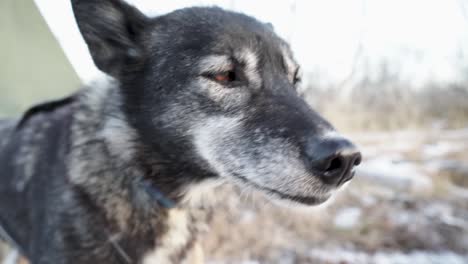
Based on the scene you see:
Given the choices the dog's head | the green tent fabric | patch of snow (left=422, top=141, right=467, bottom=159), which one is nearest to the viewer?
the dog's head

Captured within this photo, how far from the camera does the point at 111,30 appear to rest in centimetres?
198

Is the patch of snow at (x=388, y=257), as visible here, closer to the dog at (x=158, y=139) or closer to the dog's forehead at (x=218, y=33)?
the dog at (x=158, y=139)

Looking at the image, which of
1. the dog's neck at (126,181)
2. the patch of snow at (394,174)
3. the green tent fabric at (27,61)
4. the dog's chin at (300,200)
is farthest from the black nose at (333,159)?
the green tent fabric at (27,61)

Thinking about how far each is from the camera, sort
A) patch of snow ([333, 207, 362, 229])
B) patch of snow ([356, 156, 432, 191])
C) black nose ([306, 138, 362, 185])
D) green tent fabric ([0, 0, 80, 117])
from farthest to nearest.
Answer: patch of snow ([356, 156, 432, 191])
green tent fabric ([0, 0, 80, 117])
patch of snow ([333, 207, 362, 229])
black nose ([306, 138, 362, 185])

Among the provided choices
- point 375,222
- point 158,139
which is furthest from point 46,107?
point 375,222

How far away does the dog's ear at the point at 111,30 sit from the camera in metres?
1.90

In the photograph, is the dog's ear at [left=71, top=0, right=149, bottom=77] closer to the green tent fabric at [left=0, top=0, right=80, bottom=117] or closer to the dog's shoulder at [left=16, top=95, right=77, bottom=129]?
the dog's shoulder at [left=16, top=95, right=77, bottom=129]

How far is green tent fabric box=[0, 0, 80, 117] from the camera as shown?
4148 millimetres

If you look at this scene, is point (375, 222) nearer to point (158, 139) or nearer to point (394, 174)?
point (394, 174)

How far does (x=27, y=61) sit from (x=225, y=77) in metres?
3.51

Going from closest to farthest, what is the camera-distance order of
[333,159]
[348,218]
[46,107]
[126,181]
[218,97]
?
[333,159] → [218,97] → [126,181] → [46,107] → [348,218]

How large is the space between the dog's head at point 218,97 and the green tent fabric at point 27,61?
2458 mm

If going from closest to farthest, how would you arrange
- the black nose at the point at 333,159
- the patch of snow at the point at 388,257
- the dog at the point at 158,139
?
the black nose at the point at 333,159
the dog at the point at 158,139
the patch of snow at the point at 388,257

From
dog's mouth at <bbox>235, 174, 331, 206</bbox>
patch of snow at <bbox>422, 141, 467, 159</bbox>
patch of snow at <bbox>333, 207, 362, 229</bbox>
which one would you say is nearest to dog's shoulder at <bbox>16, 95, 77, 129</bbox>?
dog's mouth at <bbox>235, 174, 331, 206</bbox>
